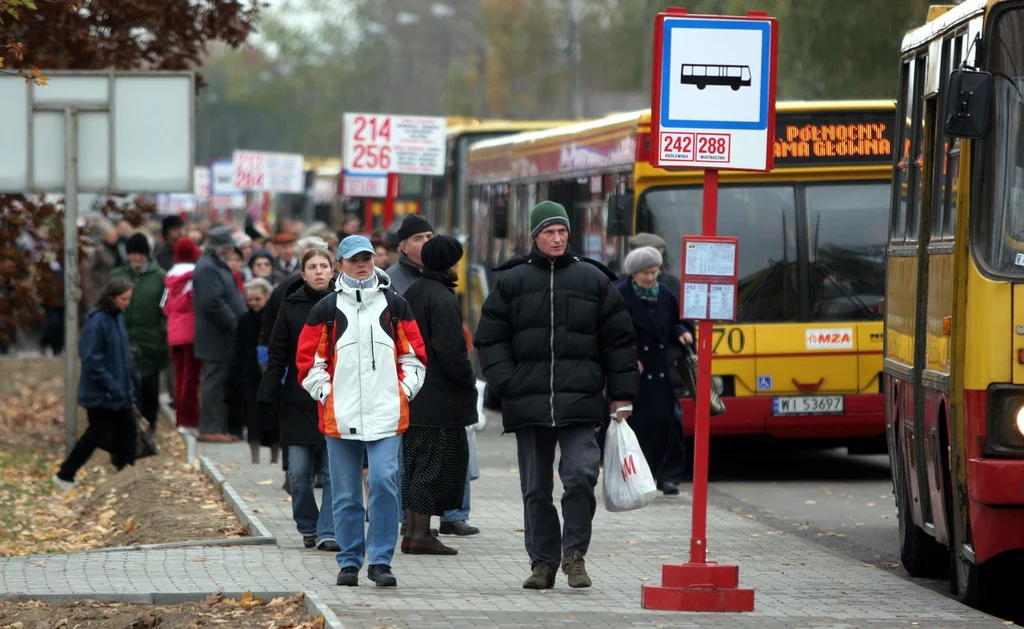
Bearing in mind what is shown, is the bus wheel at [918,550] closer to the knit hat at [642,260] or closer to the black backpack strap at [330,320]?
the knit hat at [642,260]

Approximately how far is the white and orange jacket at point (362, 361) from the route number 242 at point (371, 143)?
45.7ft

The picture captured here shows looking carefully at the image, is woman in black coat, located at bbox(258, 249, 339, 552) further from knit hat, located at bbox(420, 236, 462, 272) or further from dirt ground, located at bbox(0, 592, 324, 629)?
dirt ground, located at bbox(0, 592, 324, 629)

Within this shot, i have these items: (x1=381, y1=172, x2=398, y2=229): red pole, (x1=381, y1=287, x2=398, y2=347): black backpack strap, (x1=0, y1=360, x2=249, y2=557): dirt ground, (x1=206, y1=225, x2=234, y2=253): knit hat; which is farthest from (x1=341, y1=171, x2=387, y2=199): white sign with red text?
(x1=381, y1=287, x2=398, y2=347): black backpack strap

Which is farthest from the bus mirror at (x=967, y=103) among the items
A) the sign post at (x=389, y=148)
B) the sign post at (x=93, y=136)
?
the sign post at (x=389, y=148)

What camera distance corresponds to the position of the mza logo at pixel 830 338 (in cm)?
1545

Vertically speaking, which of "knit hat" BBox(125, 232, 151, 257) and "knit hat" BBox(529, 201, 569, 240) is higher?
"knit hat" BBox(529, 201, 569, 240)

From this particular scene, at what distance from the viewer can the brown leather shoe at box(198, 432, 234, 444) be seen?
17.3m

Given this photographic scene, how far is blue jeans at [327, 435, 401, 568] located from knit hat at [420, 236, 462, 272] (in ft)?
4.26

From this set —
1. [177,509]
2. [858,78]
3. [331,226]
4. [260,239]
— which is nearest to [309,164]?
[331,226]

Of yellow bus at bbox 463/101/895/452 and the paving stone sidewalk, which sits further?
yellow bus at bbox 463/101/895/452

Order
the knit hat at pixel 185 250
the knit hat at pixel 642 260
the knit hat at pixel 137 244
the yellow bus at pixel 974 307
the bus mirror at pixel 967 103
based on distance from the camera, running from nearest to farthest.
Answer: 1. the bus mirror at pixel 967 103
2. the yellow bus at pixel 974 307
3. the knit hat at pixel 642 260
4. the knit hat at pixel 185 250
5. the knit hat at pixel 137 244

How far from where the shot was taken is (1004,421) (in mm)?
8234

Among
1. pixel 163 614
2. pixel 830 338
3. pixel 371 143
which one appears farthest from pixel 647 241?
pixel 371 143

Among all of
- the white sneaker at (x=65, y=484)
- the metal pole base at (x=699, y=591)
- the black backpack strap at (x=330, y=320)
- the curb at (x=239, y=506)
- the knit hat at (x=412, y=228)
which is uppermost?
the knit hat at (x=412, y=228)
